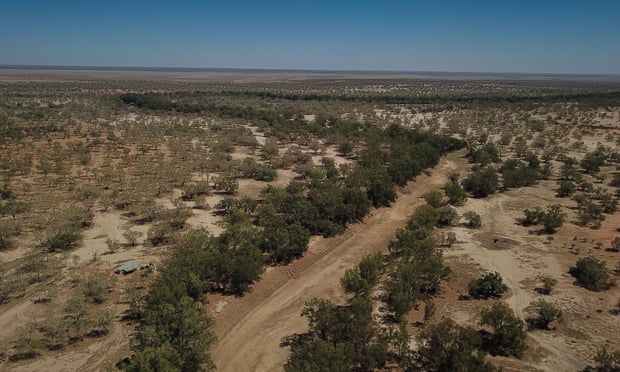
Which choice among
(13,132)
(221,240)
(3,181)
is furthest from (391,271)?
(13,132)

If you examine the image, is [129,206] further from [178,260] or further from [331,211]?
[331,211]

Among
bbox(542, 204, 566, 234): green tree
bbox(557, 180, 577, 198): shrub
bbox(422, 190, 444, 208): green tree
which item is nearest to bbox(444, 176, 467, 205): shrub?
bbox(422, 190, 444, 208): green tree

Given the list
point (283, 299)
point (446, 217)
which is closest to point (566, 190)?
point (446, 217)

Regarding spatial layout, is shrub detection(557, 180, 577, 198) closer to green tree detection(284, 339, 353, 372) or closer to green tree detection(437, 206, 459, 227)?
green tree detection(437, 206, 459, 227)

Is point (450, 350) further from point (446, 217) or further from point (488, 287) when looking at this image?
point (446, 217)

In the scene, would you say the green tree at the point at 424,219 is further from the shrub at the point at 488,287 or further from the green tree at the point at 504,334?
the green tree at the point at 504,334
